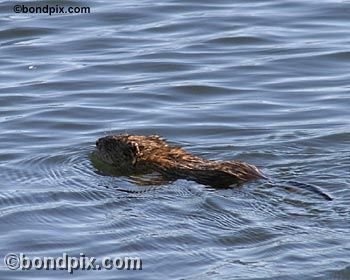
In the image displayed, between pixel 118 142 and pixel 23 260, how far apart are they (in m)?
2.62

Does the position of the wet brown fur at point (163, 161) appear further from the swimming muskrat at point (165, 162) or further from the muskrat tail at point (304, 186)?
the muskrat tail at point (304, 186)

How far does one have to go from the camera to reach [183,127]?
41.3 ft

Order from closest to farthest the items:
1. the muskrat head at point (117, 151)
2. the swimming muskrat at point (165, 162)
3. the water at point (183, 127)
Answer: the water at point (183, 127) → the swimming muskrat at point (165, 162) → the muskrat head at point (117, 151)

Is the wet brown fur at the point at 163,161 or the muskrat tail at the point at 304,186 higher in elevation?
the muskrat tail at the point at 304,186

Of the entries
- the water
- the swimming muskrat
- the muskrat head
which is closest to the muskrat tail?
the water

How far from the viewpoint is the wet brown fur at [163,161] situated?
1080 centimetres

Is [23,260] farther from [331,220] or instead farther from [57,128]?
[57,128]

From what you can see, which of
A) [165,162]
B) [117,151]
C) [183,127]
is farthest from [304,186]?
[183,127]

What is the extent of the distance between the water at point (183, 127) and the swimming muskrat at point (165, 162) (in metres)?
0.14

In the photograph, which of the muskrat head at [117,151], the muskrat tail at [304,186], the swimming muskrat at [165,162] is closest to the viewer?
the muskrat tail at [304,186]

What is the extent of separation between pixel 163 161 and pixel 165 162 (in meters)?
0.04

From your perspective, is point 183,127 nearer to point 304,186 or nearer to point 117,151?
point 117,151

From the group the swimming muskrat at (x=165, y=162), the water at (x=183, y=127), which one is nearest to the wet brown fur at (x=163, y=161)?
the swimming muskrat at (x=165, y=162)

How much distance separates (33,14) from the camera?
17391 millimetres
